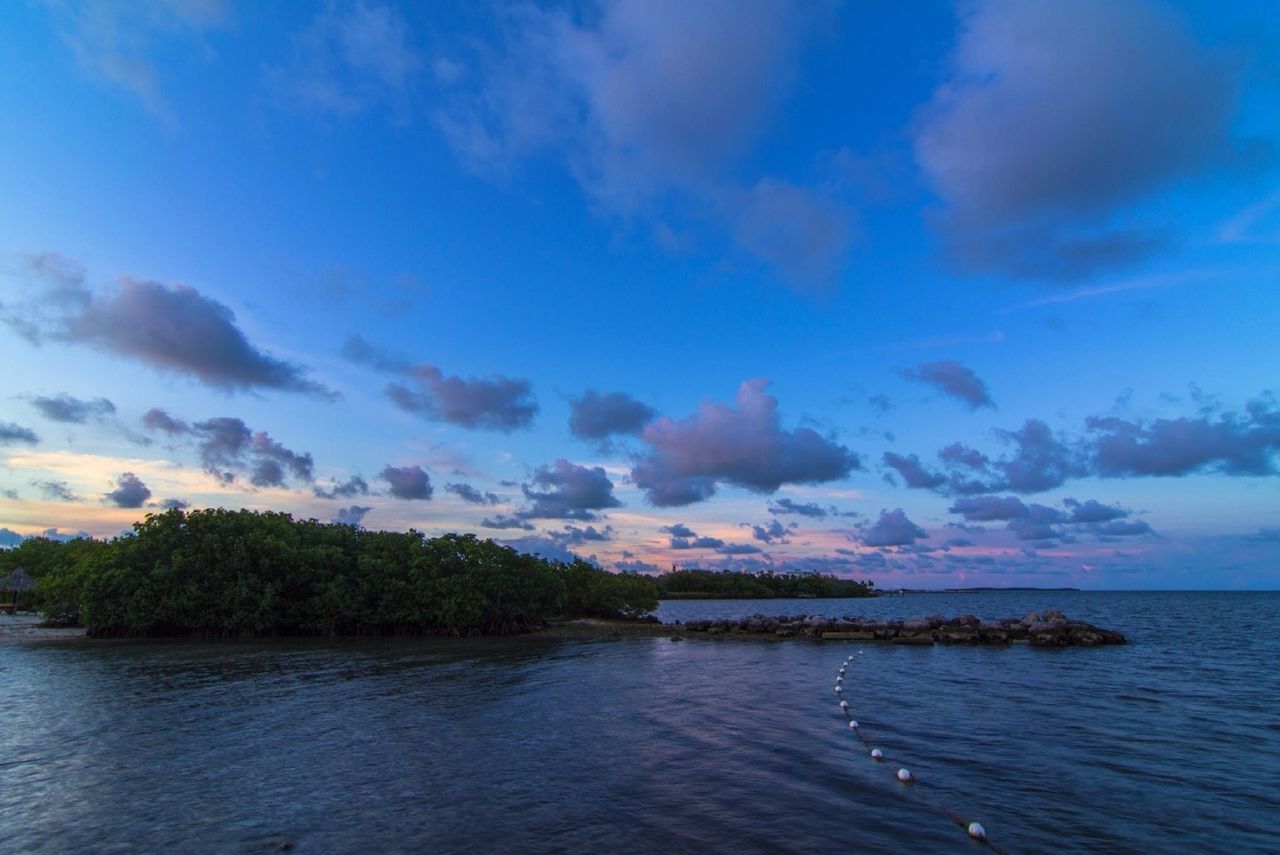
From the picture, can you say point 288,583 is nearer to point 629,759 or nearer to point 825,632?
point 825,632

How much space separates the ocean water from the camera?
18250mm

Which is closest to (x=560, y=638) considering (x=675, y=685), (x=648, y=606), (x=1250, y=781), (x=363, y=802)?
(x=648, y=606)

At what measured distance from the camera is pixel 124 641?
2680 inches

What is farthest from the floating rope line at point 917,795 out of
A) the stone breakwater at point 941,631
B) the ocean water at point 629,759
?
the stone breakwater at point 941,631

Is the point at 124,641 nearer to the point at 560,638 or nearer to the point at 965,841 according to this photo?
the point at 560,638

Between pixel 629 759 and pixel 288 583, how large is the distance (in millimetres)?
63882

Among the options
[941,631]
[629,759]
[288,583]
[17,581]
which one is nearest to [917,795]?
[629,759]

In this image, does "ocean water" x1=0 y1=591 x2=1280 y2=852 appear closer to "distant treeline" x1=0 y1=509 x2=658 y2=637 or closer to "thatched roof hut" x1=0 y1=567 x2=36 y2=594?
"distant treeline" x1=0 y1=509 x2=658 y2=637

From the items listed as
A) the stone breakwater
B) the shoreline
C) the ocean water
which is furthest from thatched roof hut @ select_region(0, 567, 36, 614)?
the stone breakwater

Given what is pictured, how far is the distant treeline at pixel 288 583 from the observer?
70250 mm

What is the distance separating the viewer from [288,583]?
250 feet

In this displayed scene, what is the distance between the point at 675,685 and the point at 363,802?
25.5 m

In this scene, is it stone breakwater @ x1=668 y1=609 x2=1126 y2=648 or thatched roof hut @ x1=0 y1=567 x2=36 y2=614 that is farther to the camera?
thatched roof hut @ x1=0 y1=567 x2=36 y2=614

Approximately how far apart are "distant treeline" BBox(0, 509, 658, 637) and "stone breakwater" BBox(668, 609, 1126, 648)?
23789mm
